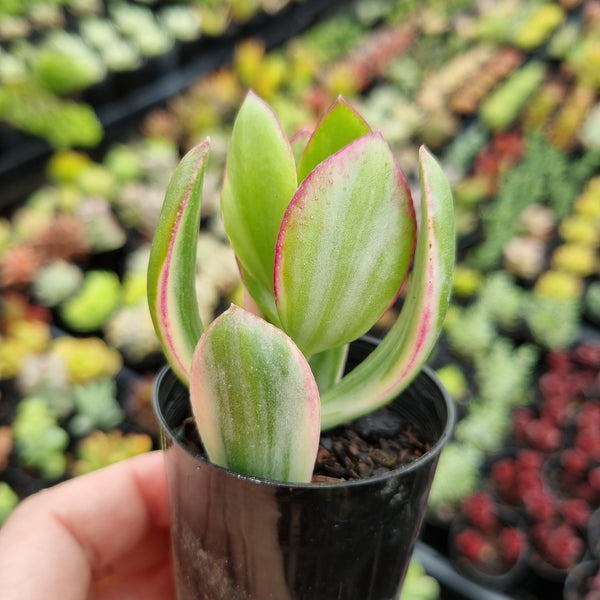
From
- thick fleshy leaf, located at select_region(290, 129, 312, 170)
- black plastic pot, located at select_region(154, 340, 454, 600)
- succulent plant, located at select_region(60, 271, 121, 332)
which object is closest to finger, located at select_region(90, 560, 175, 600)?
black plastic pot, located at select_region(154, 340, 454, 600)

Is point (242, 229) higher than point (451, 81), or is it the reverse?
point (242, 229)

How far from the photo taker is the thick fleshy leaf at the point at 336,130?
0.44m

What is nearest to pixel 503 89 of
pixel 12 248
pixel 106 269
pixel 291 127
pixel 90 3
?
pixel 291 127

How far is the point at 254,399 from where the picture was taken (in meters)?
0.40

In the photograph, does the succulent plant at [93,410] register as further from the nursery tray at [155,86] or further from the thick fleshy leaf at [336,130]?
the thick fleshy leaf at [336,130]

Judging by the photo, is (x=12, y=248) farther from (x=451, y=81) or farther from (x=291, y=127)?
(x=451, y=81)

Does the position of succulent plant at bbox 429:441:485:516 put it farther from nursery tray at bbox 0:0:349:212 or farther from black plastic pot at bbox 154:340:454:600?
nursery tray at bbox 0:0:349:212

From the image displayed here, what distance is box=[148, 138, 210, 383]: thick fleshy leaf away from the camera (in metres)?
0.41

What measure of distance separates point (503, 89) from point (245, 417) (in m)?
2.23

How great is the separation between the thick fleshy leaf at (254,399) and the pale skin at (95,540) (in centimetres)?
21

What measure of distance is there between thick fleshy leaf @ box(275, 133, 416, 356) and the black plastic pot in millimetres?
93

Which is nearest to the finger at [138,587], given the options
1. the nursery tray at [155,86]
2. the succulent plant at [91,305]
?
the succulent plant at [91,305]

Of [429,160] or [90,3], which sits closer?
[429,160]

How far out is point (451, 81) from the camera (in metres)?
2.39
